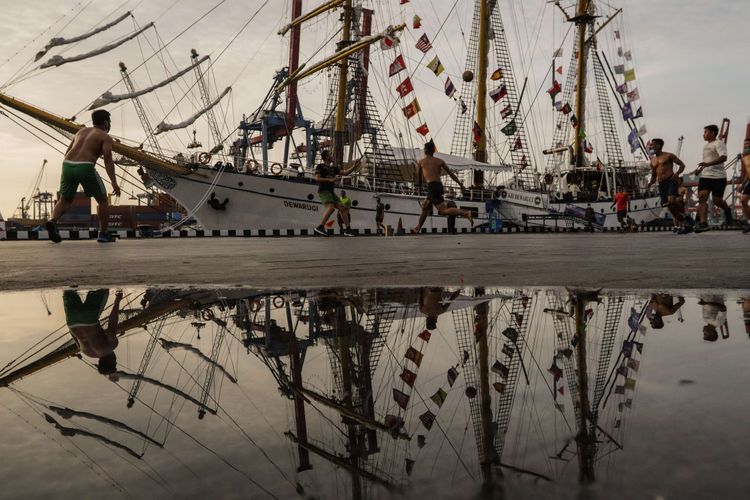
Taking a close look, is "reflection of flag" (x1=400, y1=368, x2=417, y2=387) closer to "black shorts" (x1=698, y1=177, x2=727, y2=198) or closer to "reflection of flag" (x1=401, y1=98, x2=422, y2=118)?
"black shorts" (x1=698, y1=177, x2=727, y2=198)

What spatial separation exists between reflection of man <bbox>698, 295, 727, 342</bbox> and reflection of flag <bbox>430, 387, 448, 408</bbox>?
0.80 metres

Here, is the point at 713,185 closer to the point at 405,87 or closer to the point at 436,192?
the point at 436,192

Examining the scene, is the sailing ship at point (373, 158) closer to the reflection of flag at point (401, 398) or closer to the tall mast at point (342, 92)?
the tall mast at point (342, 92)

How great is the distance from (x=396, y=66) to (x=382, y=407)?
25.6 metres

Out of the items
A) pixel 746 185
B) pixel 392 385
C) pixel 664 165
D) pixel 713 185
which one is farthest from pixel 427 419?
pixel 664 165

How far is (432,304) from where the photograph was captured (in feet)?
7.57

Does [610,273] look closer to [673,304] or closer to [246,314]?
[673,304]

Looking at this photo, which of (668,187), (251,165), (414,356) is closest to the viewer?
(414,356)

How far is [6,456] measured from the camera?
28.8 inches

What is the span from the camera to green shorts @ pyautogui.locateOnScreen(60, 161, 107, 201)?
27.8 ft

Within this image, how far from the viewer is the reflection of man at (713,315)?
61.7 inches

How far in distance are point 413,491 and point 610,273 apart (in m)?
3.12

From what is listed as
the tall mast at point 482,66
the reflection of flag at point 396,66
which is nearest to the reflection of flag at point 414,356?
the reflection of flag at point 396,66

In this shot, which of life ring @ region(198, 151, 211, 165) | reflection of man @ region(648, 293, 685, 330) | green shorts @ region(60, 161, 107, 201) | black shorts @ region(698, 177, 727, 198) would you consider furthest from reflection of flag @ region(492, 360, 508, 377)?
life ring @ region(198, 151, 211, 165)
